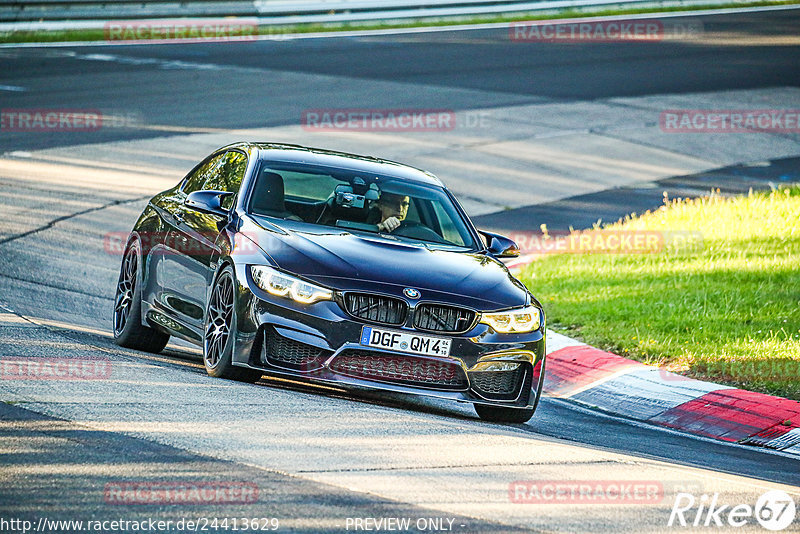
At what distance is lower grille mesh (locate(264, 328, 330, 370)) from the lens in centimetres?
770

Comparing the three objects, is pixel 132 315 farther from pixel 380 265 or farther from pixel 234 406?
pixel 234 406

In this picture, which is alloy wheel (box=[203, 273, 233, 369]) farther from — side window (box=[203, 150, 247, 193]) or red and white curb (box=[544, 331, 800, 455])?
red and white curb (box=[544, 331, 800, 455])

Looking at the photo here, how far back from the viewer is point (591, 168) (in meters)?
20.7

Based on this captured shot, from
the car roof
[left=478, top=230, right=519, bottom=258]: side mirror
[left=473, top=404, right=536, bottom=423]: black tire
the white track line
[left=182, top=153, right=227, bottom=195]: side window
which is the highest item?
the car roof

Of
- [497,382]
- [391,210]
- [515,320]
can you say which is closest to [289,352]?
[497,382]

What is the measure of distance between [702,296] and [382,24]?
23.7 meters

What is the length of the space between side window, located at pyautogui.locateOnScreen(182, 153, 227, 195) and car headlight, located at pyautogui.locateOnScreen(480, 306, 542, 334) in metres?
2.84

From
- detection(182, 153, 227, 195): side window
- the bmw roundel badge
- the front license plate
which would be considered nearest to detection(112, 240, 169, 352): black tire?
detection(182, 153, 227, 195): side window

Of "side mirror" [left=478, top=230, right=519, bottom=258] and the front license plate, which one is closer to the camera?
the front license plate

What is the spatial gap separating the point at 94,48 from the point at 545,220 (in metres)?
14.6

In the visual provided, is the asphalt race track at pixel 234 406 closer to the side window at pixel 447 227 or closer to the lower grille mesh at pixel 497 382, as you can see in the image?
the lower grille mesh at pixel 497 382

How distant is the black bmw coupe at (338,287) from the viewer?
25.3 feet

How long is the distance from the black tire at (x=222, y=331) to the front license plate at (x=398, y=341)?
Result: 759mm

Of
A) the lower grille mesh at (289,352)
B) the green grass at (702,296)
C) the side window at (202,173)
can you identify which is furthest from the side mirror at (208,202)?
the green grass at (702,296)
